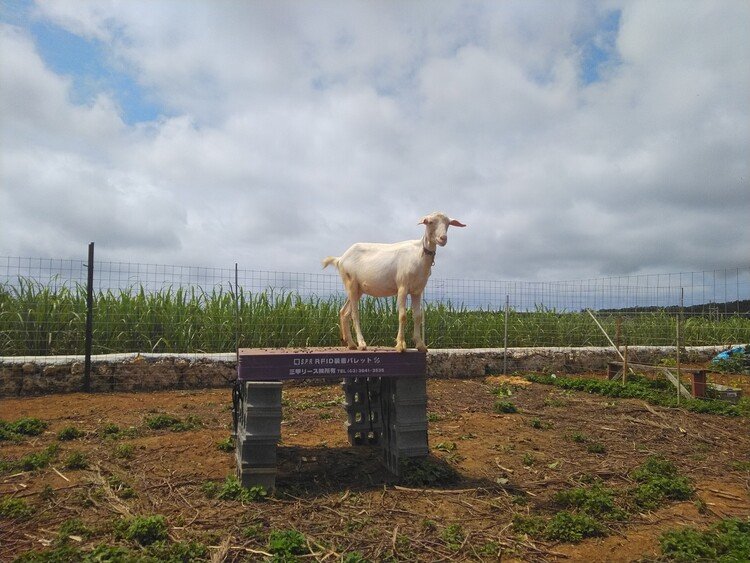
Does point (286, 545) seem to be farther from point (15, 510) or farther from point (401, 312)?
point (401, 312)

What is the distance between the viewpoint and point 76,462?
4965 mm

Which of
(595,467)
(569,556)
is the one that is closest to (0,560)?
(569,556)

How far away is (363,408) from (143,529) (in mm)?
2838

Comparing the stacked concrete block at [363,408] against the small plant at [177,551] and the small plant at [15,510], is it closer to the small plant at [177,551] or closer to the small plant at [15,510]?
the small plant at [177,551]

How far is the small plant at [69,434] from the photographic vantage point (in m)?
5.89

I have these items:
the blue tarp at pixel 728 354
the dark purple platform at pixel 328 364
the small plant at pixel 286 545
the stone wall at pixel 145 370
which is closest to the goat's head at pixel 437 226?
the dark purple platform at pixel 328 364

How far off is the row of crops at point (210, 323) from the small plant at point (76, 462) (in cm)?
479

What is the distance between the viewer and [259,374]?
4633 millimetres

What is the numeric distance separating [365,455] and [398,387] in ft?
3.75

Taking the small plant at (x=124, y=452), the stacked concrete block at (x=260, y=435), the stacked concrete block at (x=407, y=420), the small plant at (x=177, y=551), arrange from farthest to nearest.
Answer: the small plant at (x=124, y=452) → the stacked concrete block at (x=407, y=420) → the stacked concrete block at (x=260, y=435) → the small plant at (x=177, y=551)

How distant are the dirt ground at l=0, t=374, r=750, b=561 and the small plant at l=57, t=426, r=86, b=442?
0.10 m

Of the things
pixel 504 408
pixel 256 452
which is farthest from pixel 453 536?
pixel 504 408

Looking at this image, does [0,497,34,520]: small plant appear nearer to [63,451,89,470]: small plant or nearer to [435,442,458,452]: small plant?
[63,451,89,470]: small plant

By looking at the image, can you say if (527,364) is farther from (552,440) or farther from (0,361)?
(0,361)
